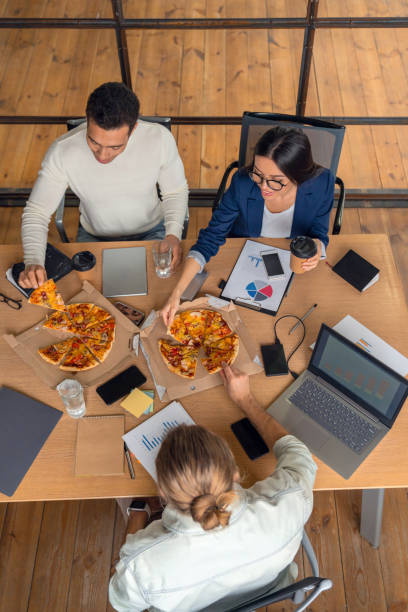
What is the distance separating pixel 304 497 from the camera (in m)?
1.36

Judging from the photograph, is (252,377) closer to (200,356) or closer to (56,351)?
(200,356)

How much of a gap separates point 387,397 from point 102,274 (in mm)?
1101

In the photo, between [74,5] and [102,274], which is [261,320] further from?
[74,5]

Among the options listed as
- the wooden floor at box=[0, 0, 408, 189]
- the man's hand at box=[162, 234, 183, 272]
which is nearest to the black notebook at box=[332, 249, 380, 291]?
the man's hand at box=[162, 234, 183, 272]

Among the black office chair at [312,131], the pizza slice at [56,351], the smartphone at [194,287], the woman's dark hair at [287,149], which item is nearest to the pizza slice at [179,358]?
the smartphone at [194,287]

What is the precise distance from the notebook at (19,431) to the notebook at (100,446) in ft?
0.36

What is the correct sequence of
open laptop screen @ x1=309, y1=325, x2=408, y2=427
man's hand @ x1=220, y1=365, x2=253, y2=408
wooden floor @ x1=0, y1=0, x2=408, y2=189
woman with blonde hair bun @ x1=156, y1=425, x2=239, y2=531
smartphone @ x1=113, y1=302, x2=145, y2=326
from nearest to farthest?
woman with blonde hair bun @ x1=156, y1=425, x2=239, y2=531, open laptop screen @ x1=309, y1=325, x2=408, y2=427, man's hand @ x1=220, y1=365, x2=253, y2=408, smartphone @ x1=113, y1=302, x2=145, y2=326, wooden floor @ x1=0, y1=0, x2=408, y2=189

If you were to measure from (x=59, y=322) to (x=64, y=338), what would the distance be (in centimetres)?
7

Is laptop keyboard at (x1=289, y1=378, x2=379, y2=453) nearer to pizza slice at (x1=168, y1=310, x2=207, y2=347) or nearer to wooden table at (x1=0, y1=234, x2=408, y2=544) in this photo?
wooden table at (x1=0, y1=234, x2=408, y2=544)

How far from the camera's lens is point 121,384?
1680 mm

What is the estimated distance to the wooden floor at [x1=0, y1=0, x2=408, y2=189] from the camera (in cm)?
339

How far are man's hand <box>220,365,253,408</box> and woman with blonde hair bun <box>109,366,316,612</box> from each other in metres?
0.28

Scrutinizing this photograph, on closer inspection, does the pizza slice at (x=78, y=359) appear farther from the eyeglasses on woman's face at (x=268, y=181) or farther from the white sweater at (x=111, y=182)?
the eyeglasses on woman's face at (x=268, y=181)

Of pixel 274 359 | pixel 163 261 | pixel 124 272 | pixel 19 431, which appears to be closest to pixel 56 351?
pixel 19 431
